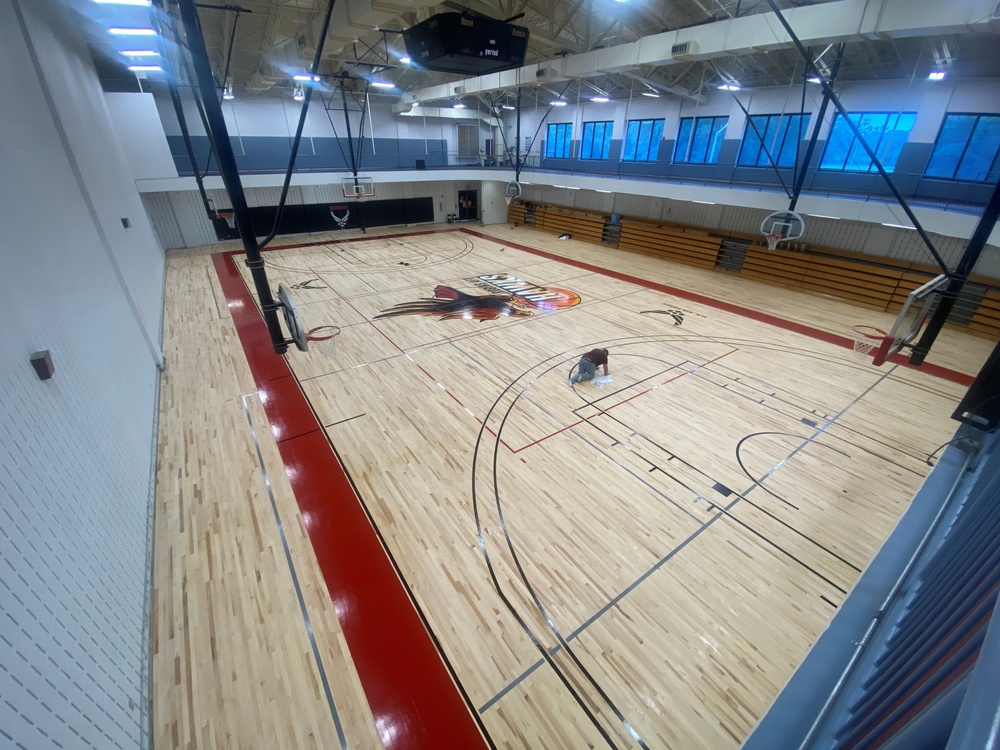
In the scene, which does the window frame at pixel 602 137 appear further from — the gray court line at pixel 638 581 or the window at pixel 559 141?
the gray court line at pixel 638 581

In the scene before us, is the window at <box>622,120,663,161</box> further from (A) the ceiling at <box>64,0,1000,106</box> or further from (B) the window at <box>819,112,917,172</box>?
(B) the window at <box>819,112,917,172</box>

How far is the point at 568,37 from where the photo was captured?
1412 centimetres

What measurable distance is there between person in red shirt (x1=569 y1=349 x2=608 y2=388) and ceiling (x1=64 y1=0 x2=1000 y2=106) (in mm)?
6109

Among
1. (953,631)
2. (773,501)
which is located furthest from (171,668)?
(773,501)

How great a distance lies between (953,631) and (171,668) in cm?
503

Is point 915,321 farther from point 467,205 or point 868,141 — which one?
point 467,205

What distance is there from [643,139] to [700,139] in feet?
9.22

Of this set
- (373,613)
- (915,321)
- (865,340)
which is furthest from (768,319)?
(373,613)

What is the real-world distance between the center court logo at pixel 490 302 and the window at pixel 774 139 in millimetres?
9188

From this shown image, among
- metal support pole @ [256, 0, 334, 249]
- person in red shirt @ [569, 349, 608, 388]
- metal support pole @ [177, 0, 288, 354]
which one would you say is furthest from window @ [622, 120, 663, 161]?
metal support pole @ [177, 0, 288, 354]

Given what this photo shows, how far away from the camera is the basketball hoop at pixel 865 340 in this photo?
8.98 m

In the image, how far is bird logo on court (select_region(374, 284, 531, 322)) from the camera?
1134cm

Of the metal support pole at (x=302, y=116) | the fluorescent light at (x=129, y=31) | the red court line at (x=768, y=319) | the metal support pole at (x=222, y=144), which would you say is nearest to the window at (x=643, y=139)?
the red court line at (x=768, y=319)

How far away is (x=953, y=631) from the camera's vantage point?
55.3 inches
